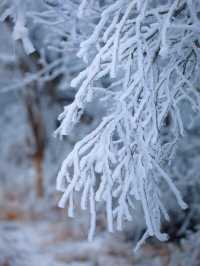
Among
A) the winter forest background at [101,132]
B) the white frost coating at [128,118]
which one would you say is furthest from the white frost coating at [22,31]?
the white frost coating at [128,118]

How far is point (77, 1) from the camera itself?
4.47 meters

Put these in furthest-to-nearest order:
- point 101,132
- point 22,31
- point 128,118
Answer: point 101,132
point 128,118
point 22,31

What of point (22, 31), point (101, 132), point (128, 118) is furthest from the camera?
point (101, 132)

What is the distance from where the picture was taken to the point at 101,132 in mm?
3416

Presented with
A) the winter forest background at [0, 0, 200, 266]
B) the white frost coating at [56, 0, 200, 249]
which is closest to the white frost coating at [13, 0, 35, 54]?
the winter forest background at [0, 0, 200, 266]

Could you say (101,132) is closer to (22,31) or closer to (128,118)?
(128,118)

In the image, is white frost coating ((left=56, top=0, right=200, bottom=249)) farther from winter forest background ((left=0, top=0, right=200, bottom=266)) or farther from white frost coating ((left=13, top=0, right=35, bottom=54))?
white frost coating ((left=13, top=0, right=35, bottom=54))

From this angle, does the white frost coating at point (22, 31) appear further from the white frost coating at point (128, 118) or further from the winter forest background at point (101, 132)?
the white frost coating at point (128, 118)

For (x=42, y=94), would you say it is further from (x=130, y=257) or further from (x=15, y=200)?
(x=130, y=257)

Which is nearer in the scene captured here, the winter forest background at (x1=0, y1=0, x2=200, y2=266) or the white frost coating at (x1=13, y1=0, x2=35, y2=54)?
the white frost coating at (x1=13, y1=0, x2=35, y2=54)

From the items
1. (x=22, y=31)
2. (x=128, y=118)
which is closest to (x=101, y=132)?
(x=128, y=118)

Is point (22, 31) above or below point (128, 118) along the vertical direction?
above

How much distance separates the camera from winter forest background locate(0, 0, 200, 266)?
3342 mm

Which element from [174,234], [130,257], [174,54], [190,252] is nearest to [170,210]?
[174,234]
